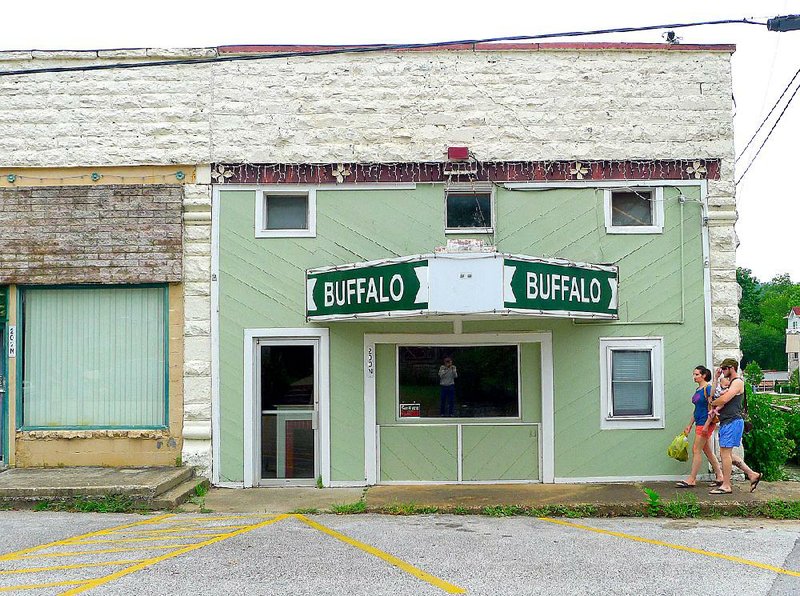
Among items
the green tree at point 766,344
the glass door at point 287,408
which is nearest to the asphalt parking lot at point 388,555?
the glass door at point 287,408

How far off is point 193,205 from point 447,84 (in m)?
3.97

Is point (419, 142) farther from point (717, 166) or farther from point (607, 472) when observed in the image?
point (607, 472)

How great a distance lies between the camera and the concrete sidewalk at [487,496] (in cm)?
1038

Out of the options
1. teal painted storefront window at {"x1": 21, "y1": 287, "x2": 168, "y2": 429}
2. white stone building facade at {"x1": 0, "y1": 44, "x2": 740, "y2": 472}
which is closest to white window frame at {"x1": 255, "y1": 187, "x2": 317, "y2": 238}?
white stone building facade at {"x1": 0, "y1": 44, "x2": 740, "y2": 472}

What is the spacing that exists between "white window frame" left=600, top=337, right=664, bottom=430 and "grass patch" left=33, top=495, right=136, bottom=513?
6.31m

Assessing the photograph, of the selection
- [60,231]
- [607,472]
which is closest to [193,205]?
[60,231]

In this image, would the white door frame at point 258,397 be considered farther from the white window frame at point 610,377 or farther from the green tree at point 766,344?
the green tree at point 766,344

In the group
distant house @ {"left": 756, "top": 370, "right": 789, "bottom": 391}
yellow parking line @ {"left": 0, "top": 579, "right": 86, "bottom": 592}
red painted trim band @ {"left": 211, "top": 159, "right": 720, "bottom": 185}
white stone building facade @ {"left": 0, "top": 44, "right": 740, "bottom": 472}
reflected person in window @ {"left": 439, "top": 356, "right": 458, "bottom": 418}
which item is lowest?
distant house @ {"left": 756, "top": 370, "right": 789, "bottom": 391}

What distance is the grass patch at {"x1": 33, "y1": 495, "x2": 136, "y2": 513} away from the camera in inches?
402

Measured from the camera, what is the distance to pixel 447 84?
1212cm

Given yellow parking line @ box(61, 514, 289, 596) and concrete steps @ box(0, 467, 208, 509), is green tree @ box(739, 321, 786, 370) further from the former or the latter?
yellow parking line @ box(61, 514, 289, 596)

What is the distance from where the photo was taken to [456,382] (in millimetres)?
12000

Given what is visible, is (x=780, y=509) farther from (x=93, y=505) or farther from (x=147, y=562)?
(x=93, y=505)

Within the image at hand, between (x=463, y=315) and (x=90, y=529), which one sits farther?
(x=463, y=315)
